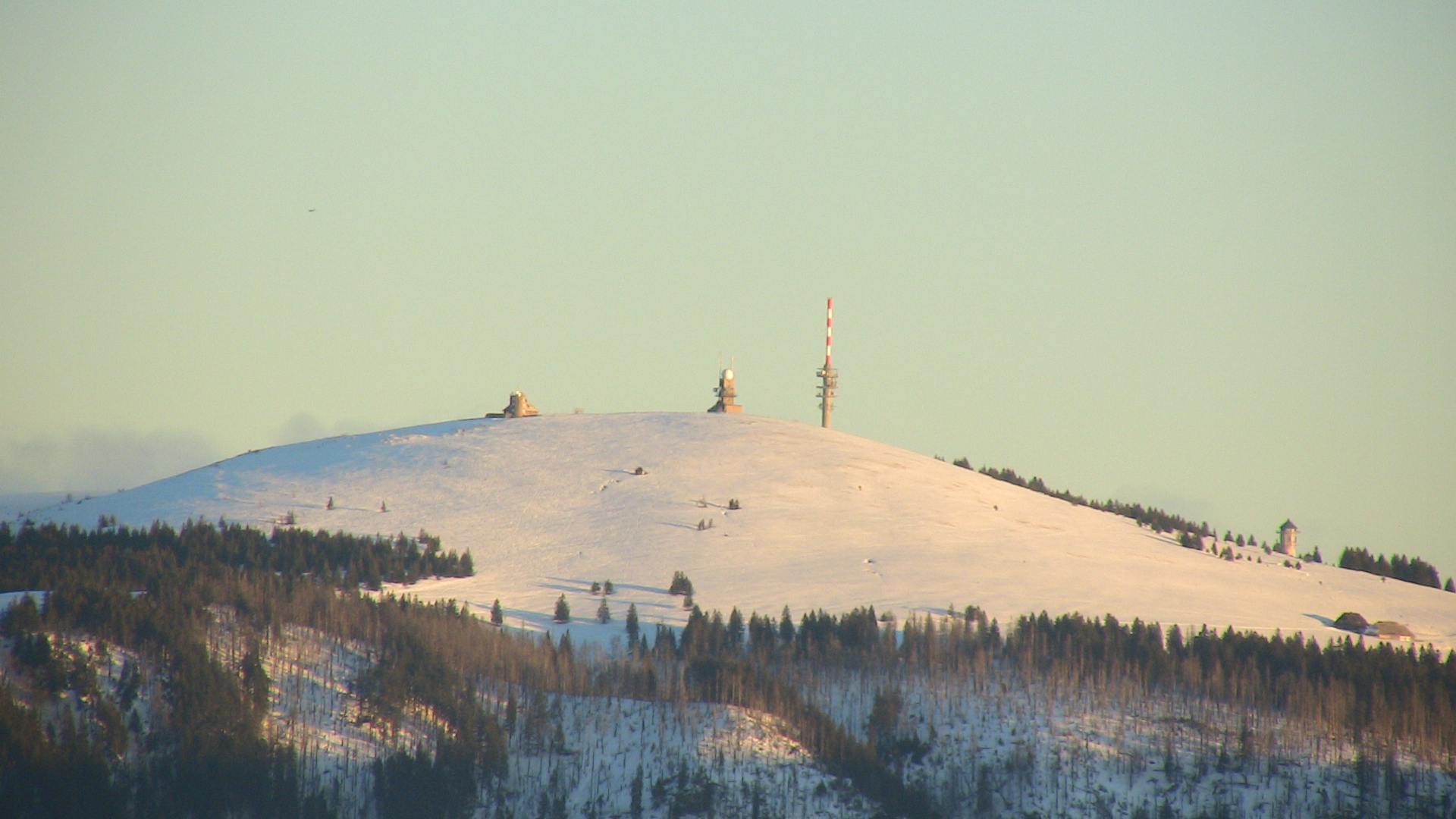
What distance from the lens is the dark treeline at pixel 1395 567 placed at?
324ft

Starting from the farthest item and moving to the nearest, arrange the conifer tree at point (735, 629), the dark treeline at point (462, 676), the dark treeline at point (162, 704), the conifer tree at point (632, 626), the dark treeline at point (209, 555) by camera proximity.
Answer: the dark treeline at point (209, 555), the conifer tree at point (632, 626), the conifer tree at point (735, 629), the dark treeline at point (462, 676), the dark treeline at point (162, 704)

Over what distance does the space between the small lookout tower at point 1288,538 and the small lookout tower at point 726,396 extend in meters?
34.2

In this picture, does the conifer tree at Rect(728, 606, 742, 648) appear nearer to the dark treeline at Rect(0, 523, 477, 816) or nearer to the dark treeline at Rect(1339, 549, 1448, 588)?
the dark treeline at Rect(0, 523, 477, 816)

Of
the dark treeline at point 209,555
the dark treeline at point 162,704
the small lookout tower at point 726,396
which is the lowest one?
the dark treeline at point 162,704

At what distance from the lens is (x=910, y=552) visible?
86938mm

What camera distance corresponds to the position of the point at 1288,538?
10169 cm

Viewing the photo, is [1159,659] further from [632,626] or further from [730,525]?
[730,525]

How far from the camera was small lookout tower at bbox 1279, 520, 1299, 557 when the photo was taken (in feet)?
332

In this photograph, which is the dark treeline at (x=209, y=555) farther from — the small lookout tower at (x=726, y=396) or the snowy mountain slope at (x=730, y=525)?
the small lookout tower at (x=726, y=396)

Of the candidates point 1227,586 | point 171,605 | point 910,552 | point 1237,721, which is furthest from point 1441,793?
point 171,605

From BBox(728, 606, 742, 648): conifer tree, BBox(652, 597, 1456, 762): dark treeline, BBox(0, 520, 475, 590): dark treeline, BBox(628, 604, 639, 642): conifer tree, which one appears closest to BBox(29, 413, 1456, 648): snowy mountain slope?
BBox(628, 604, 639, 642): conifer tree

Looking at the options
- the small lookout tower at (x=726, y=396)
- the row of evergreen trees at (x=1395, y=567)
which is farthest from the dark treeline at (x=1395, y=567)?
the small lookout tower at (x=726, y=396)

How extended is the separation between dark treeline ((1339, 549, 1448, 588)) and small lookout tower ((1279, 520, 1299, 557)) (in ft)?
9.02

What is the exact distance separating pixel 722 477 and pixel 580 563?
1445cm
